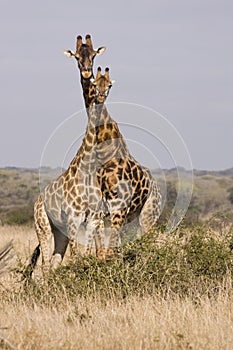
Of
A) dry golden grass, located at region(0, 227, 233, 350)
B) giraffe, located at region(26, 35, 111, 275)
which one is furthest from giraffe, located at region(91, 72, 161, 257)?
dry golden grass, located at region(0, 227, 233, 350)

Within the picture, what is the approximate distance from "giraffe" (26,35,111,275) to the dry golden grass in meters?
1.63

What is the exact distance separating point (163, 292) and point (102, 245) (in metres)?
1.86

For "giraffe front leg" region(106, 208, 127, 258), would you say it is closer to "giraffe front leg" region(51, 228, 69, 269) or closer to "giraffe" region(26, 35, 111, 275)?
"giraffe" region(26, 35, 111, 275)

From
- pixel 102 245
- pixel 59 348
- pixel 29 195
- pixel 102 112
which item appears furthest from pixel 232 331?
pixel 29 195

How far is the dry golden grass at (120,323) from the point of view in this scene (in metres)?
6.32

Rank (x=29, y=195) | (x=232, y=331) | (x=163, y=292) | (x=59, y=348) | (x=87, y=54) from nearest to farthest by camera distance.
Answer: (x=59, y=348) → (x=232, y=331) → (x=163, y=292) → (x=87, y=54) → (x=29, y=195)

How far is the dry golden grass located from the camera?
632 centimetres

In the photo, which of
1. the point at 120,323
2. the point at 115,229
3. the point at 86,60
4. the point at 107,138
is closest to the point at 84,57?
the point at 86,60

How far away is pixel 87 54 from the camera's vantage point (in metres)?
9.82

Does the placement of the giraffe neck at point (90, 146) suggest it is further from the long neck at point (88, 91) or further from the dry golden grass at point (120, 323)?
the dry golden grass at point (120, 323)

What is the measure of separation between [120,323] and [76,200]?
12.3 feet

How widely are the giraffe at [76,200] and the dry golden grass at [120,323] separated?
163 centimetres

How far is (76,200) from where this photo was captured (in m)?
10.5

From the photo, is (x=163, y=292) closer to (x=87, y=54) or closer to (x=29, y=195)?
(x=87, y=54)
